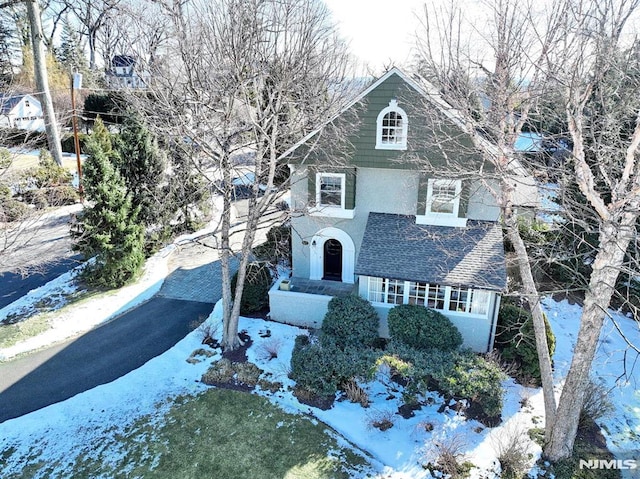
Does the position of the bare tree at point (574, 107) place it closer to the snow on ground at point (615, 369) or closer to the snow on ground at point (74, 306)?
the snow on ground at point (615, 369)

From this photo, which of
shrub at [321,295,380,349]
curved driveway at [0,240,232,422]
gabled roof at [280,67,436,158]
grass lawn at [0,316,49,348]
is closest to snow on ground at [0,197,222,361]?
grass lawn at [0,316,49,348]

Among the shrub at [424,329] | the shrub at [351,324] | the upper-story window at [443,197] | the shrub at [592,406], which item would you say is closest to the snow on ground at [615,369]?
the shrub at [592,406]

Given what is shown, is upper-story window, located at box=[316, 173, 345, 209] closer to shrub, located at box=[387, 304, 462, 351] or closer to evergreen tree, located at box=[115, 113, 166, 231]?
shrub, located at box=[387, 304, 462, 351]

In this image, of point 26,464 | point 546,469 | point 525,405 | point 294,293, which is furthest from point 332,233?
point 26,464

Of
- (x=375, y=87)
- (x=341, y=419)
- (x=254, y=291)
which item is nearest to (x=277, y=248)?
(x=254, y=291)

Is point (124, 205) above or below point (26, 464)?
above

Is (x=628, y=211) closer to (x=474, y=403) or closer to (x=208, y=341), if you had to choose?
(x=474, y=403)
